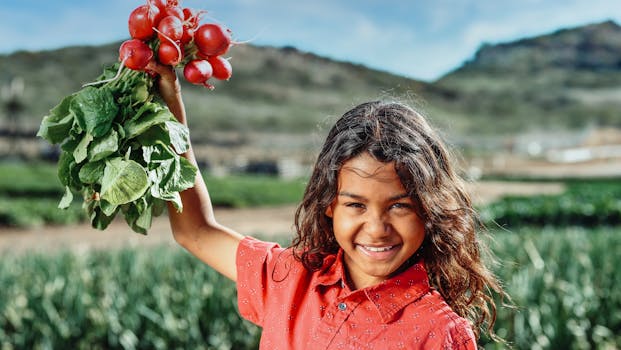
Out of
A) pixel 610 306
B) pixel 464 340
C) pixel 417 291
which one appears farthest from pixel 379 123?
pixel 610 306

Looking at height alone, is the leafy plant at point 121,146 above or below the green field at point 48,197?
above

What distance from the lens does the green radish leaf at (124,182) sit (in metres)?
1.12

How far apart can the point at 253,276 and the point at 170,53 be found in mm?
485

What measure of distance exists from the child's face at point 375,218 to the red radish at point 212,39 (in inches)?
12.6

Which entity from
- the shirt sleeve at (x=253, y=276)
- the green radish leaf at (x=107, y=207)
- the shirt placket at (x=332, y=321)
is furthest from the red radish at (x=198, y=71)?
the shirt placket at (x=332, y=321)

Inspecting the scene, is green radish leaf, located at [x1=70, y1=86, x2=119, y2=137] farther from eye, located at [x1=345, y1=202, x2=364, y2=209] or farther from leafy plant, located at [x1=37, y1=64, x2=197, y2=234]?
eye, located at [x1=345, y1=202, x2=364, y2=209]

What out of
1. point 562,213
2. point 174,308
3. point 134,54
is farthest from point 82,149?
point 562,213

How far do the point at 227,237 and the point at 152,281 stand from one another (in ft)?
7.22

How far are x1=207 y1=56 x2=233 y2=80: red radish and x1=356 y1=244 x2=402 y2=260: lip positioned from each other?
426mm

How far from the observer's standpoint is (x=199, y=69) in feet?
3.95

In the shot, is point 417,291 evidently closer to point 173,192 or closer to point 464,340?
point 464,340

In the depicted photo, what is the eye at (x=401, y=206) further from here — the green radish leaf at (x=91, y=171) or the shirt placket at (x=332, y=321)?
the green radish leaf at (x=91, y=171)

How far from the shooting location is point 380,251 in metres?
1.17

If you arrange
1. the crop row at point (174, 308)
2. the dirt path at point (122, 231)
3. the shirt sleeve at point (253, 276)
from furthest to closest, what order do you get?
the dirt path at point (122, 231) < the crop row at point (174, 308) < the shirt sleeve at point (253, 276)
